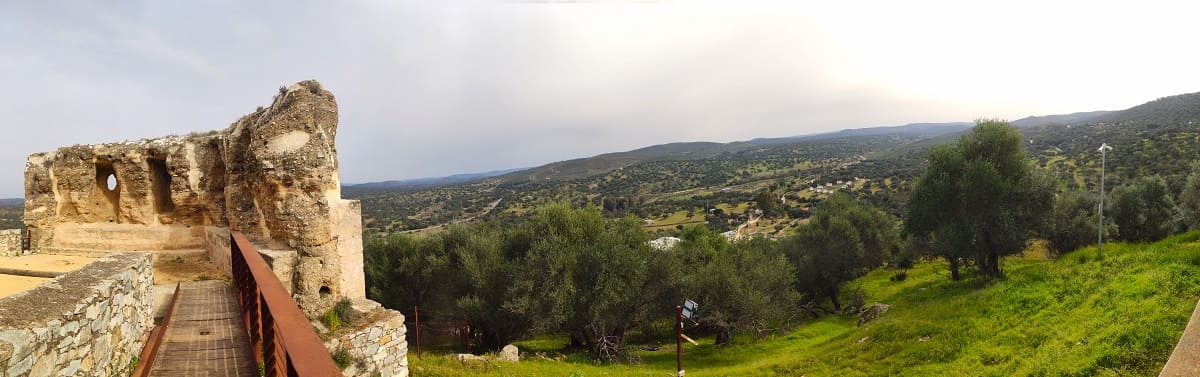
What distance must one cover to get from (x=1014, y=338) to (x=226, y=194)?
19.7 m

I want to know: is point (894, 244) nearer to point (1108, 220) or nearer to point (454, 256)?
point (1108, 220)

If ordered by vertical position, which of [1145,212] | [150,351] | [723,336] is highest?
[150,351]

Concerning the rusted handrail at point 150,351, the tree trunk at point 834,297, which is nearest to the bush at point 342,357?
the rusted handrail at point 150,351

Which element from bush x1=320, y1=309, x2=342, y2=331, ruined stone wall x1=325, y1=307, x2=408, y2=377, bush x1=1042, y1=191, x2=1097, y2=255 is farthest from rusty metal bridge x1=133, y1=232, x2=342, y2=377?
bush x1=1042, y1=191, x2=1097, y2=255

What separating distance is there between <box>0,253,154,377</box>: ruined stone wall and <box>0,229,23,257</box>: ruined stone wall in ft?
31.2

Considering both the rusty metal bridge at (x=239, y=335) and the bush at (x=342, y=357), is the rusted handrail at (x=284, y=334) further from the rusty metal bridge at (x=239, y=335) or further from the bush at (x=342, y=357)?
the bush at (x=342, y=357)

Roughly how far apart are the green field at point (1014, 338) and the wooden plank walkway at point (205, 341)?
6.73 m

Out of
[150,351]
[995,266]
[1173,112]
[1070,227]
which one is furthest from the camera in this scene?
[1173,112]

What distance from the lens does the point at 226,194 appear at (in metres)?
12.5

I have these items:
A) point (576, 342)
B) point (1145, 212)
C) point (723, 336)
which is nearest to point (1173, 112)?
point (1145, 212)

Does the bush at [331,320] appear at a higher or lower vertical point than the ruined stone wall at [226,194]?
lower

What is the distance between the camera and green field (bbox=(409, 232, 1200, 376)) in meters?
10.2

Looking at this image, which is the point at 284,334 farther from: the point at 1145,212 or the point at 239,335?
the point at 1145,212

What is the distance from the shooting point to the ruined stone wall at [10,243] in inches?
463
